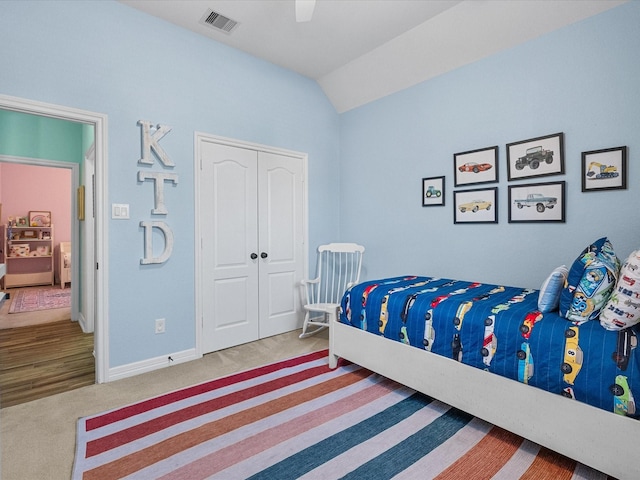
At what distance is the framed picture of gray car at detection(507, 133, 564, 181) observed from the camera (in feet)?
8.21

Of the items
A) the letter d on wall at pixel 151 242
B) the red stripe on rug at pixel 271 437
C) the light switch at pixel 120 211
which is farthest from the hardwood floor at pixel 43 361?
the red stripe on rug at pixel 271 437

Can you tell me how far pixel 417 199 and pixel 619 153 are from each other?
1.57 meters

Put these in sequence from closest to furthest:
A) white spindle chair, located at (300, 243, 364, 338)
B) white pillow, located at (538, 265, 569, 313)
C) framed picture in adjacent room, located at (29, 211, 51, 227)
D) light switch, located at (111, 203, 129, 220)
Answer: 1. white pillow, located at (538, 265, 569, 313)
2. light switch, located at (111, 203, 129, 220)
3. white spindle chair, located at (300, 243, 364, 338)
4. framed picture in adjacent room, located at (29, 211, 51, 227)

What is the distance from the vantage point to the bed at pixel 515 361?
4.62 feet

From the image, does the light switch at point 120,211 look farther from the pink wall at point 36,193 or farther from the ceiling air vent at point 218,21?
the pink wall at point 36,193

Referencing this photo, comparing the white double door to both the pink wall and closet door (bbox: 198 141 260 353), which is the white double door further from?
the pink wall

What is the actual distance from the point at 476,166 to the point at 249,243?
2.25m

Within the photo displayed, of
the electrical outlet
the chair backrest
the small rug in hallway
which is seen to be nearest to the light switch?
the electrical outlet

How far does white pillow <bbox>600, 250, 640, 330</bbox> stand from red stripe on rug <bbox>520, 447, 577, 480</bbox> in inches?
27.7

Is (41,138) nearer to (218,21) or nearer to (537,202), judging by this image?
(218,21)

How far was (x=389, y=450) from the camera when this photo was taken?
1736 millimetres

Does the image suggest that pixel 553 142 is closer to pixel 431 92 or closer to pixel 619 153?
pixel 619 153

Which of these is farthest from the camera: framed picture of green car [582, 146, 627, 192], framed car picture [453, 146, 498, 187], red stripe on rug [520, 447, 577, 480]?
framed car picture [453, 146, 498, 187]

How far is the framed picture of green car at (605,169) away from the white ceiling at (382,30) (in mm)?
972
